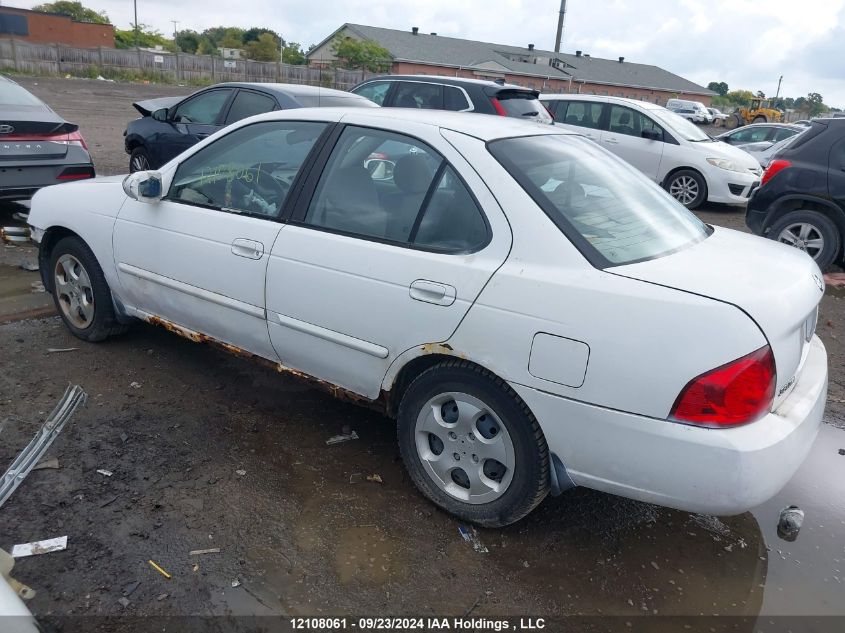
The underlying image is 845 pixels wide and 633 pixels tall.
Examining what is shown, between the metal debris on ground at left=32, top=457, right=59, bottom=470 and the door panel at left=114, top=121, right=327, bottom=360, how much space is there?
3.25ft

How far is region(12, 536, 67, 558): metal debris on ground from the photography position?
2.62m

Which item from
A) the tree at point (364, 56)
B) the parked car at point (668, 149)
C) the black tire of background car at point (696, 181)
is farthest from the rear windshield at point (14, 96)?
the tree at point (364, 56)

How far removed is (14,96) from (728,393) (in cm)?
788

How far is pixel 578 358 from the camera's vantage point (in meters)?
2.39

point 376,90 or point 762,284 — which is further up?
point 376,90

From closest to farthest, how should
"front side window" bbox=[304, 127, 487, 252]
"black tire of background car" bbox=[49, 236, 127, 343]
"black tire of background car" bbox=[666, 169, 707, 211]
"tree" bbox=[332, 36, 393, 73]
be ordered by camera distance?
1. "front side window" bbox=[304, 127, 487, 252]
2. "black tire of background car" bbox=[49, 236, 127, 343]
3. "black tire of background car" bbox=[666, 169, 707, 211]
4. "tree" bbox=[332, 36, 393, 73]

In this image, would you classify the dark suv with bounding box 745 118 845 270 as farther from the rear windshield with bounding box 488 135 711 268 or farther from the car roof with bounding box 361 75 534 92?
the rear windshield with bounding box 488 135 711 268

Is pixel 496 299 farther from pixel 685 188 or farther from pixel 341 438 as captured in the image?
pixel 685 188

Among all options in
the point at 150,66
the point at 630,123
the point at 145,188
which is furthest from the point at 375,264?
the point at 150,66

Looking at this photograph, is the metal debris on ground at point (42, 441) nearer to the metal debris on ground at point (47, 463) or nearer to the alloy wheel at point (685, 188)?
the metal debris on ground at point (47, 463)

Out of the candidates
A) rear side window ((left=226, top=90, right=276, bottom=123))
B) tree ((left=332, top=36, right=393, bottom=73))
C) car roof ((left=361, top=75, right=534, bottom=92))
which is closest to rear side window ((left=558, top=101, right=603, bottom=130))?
car roof ((left=361, top=75, right=534, bottom=92))

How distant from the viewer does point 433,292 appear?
2717 millimetres

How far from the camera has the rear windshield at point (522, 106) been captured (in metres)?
8.73

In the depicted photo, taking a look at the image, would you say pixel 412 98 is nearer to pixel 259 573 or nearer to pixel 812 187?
pixel 812 187
